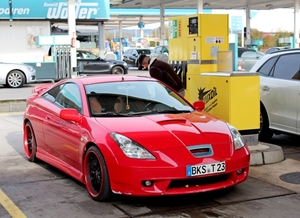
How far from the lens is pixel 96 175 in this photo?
5832 mm

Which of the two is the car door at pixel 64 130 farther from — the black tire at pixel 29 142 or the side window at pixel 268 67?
the side window at pixel 268 67

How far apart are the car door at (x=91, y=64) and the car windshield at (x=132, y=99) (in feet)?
62.6

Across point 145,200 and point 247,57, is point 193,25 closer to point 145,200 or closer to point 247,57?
point 145,200

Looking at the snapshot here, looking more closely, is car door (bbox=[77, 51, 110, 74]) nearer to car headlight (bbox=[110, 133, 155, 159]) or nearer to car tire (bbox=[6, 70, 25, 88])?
car tire (bbox=[6, 70, 25, 88])

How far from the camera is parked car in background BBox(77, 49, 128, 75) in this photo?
2600 centimetres

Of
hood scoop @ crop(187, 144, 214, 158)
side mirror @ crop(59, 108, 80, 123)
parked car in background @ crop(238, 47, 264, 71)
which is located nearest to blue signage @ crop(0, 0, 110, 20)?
parked car in background @ crop(238, 47, 264, 71)

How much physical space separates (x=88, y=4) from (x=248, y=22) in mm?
18179

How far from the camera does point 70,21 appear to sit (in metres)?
20.3

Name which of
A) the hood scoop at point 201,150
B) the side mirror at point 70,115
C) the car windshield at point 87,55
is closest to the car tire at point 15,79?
the car windshield at point 87,55

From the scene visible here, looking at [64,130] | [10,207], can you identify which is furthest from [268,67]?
[10,207]

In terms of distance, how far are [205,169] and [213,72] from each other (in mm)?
3374

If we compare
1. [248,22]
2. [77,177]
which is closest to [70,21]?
[77,177]

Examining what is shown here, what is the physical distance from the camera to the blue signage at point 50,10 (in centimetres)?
2572

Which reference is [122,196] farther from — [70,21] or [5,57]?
[5,57]
